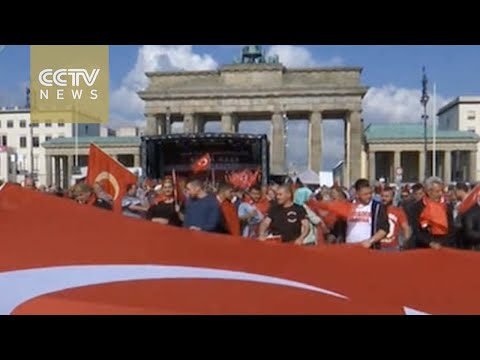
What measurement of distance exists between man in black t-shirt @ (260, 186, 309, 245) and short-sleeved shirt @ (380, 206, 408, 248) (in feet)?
3.03

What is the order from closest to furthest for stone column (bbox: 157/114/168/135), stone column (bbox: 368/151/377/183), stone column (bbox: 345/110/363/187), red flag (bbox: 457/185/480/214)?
red flag (bbox: 457/185/480/214), stone column (bbox: 345/110/363/187), stone column (bbox: 157/114/168/135), stone column (bbox: 368/151/377/183)

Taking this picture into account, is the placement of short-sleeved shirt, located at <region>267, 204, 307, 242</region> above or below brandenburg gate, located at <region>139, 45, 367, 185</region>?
below

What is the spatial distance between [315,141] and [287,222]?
8392cm

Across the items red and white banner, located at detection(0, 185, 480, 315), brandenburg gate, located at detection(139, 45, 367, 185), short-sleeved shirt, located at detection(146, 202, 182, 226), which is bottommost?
red and white banner, located at detection(0, 185, 480, 315)

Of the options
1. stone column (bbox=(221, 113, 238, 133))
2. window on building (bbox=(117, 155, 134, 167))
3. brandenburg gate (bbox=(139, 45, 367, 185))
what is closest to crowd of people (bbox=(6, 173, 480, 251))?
brandenburg gate (bbox=(139, 45, 367, 185))

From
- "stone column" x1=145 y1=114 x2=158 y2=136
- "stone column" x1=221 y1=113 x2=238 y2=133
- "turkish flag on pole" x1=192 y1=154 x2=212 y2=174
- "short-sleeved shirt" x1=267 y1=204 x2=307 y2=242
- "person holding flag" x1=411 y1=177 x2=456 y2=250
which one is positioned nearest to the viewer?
"short-sleeved shirt" x1=267 y1=204 x2=307 y2=242

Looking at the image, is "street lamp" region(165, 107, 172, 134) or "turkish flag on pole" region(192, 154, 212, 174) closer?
"turkish flag on pole" region(192, 154, 212, 174)

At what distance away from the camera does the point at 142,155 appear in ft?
81.6

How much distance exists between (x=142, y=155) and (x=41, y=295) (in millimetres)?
18904

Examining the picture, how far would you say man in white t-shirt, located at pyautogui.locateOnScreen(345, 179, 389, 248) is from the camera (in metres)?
8.62

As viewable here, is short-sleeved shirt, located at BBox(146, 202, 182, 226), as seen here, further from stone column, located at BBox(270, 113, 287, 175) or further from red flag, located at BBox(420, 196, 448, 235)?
stone column, located at BBox(270, 113, 287, 175)

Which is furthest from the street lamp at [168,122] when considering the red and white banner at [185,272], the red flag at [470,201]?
the red and white banner at [185,272]

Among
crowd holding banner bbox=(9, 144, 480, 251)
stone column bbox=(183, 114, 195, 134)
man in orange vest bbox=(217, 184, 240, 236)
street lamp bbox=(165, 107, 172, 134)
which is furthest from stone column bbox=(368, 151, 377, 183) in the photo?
crowd holding banner bbox=(9, 144, 480, 251)
